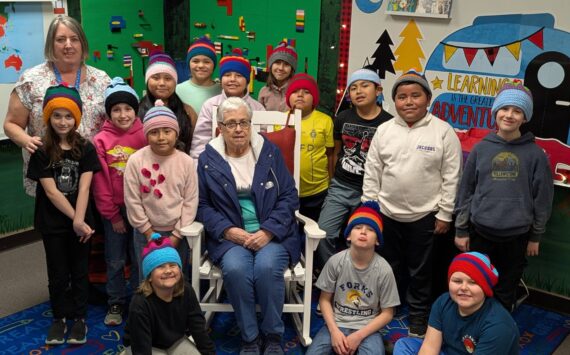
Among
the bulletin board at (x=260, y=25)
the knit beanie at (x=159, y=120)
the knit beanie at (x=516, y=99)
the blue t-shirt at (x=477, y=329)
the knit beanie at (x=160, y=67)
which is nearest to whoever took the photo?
the blue t-shirt at (x=477, y=329)

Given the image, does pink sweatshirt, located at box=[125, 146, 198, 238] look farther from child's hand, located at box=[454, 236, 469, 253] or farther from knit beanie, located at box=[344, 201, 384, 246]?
child's hand, located at box=[454, 236, 469, 253]

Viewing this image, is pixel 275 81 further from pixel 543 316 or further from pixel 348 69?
pixel 543 316

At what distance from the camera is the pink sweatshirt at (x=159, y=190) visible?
2885 mm

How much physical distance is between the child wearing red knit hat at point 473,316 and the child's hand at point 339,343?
406 mm

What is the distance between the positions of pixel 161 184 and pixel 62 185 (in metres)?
0.49

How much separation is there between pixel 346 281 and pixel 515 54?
66.1 inches

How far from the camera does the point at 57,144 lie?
9.36 ft

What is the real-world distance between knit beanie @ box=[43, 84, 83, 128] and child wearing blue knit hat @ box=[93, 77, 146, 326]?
0.18 metres

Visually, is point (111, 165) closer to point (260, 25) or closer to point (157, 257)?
point (157, 257)

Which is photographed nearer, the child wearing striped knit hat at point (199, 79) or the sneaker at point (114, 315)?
the sneaker at point (114, 315)

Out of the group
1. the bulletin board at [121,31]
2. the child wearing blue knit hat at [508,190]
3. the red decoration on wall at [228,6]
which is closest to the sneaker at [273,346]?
the child wearing blue knit hat at [508,190]

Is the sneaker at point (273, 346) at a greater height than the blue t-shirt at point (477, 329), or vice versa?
the blue t-shirt at point (477, 329)

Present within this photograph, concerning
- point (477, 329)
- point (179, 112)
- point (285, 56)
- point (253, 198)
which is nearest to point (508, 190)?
point (477, 329)

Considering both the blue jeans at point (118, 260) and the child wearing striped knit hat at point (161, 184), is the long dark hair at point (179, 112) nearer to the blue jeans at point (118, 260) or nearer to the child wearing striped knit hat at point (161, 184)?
the child wearing striped knit hat at point (161, 184)
